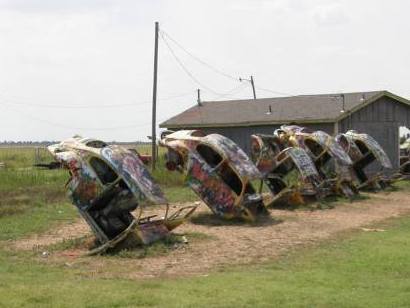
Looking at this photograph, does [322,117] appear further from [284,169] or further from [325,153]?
[284,169]

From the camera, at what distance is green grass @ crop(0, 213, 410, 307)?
796cm

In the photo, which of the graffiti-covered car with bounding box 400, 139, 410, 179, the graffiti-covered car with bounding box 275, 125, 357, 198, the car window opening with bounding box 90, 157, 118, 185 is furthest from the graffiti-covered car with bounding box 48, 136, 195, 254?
the graffiti-covered car with bounding box 400, 139, 410, 179

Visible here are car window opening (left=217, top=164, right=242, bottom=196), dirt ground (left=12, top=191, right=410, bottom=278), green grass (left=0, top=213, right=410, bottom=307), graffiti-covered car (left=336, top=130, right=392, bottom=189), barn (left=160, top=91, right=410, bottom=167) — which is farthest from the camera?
barn (left=160, top=91, right=410, bottom=167)

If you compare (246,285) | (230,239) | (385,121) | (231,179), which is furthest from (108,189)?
(385,121)

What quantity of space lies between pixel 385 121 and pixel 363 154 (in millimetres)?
6361

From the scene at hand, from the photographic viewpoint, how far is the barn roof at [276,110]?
28.7 m

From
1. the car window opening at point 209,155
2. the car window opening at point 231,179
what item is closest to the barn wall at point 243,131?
the car window opening at point 209,155

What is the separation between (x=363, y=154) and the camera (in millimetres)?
24531

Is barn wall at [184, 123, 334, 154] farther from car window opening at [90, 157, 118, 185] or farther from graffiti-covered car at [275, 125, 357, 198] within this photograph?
car window opening at [90, 157, 118, 185]

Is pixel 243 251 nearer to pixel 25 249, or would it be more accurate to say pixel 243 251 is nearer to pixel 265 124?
pixel 25 249

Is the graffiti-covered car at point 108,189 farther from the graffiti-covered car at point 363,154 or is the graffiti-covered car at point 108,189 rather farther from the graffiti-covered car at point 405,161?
the graffiti-covered car at point 405,161

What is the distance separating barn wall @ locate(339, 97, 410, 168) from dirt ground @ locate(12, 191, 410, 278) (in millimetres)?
9785

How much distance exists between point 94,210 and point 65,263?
64.7 inches

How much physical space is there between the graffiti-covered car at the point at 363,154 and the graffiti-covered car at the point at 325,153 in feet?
4.10
